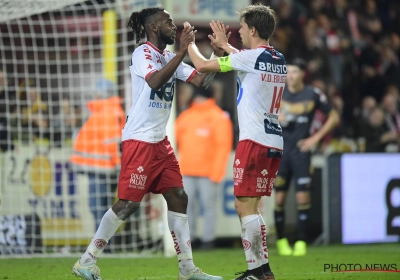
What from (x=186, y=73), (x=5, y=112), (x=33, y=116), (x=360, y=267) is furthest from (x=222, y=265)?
(x=5, y=112)

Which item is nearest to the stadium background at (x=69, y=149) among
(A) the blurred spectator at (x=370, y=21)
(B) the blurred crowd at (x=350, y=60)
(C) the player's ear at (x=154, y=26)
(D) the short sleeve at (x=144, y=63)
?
(B) the blurred crowd at (x=350, y=60)

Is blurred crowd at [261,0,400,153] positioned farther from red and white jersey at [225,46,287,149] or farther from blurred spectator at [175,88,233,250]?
red and white jersey at [225,46,287,149]

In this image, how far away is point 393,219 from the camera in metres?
11.6

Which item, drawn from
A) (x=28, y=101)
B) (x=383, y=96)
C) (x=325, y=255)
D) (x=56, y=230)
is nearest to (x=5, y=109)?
(x=28, y=101)

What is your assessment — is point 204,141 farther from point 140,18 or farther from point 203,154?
point 140,18

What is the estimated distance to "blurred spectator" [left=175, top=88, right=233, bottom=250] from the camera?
1148cm

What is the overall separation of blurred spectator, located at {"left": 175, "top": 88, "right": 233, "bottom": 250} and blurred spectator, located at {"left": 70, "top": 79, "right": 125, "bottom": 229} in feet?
3.79

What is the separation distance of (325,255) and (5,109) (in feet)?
15.2

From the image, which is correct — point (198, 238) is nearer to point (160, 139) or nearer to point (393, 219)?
point (393, 219)

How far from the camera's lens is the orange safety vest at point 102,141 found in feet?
36.3

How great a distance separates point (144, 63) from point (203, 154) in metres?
5.20

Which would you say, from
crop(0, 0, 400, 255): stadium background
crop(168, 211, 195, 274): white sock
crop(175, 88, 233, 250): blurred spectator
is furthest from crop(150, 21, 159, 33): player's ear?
crop(175, 88, 233, 250): blurred spectator

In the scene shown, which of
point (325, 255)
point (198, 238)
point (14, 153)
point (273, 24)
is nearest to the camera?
point (273, 24)

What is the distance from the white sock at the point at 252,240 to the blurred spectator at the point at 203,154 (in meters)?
4.97
